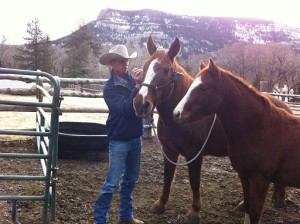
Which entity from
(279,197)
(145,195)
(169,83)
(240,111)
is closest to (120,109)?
(169,83)

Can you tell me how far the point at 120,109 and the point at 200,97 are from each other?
763 millimetres

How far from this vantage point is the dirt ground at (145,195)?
3842mm

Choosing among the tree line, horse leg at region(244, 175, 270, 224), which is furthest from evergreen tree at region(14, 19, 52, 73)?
horse leg at region(244, 175, 270, 224)

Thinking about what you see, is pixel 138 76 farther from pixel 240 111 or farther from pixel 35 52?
pixel 35 52

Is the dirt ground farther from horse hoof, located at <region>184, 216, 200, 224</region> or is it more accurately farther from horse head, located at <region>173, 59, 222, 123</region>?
horse head, located at <region>173, 59, 222, 123</region>

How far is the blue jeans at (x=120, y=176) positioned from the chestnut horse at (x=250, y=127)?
0.67m

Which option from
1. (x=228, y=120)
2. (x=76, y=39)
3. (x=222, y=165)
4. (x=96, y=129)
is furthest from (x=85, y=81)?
(x=76, y=39)

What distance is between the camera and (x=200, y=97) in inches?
121

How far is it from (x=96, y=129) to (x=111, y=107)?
3.53 m

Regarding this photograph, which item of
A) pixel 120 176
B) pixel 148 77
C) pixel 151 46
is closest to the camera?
pixel 148 77

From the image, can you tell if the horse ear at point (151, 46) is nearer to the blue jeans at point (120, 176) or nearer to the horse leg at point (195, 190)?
the blue jeans at point (120, 176)

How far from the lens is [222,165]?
6.28m

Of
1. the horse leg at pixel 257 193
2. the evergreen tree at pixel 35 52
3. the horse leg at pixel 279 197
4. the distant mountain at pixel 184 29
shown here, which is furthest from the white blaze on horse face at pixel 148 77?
the distant mountain at pixel 184 29

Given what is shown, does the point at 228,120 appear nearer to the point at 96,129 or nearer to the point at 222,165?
the point at 222,165
